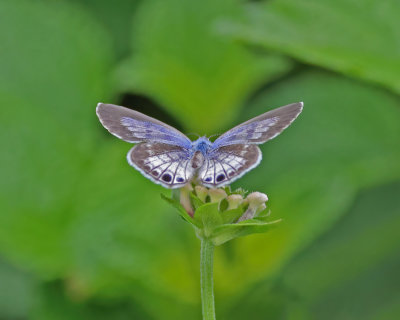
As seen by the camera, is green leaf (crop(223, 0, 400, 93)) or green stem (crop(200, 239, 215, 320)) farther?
green leaf (crop(223, 0, 400, 93))

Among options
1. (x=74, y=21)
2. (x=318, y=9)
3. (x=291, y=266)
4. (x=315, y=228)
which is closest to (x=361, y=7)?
(x=318, y=9)

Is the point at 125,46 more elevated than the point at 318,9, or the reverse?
the point at 125,46

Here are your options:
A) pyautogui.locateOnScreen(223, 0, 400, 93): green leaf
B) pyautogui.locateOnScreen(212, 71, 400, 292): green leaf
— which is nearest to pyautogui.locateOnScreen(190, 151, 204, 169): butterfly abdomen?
pyautogui.locateOnScreen(223, 0, 400, 93): green leaf

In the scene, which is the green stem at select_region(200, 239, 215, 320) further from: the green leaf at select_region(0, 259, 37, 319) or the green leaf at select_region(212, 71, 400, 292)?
the green leaf at select_region(0, 259, 37, 319)

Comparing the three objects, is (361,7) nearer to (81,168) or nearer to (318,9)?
(318,9)

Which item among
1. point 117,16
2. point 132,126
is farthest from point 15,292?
point 132,126

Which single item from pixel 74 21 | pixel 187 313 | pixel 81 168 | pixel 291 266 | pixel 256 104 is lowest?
pixel 187 313

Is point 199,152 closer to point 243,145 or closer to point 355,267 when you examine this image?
point 243,145
